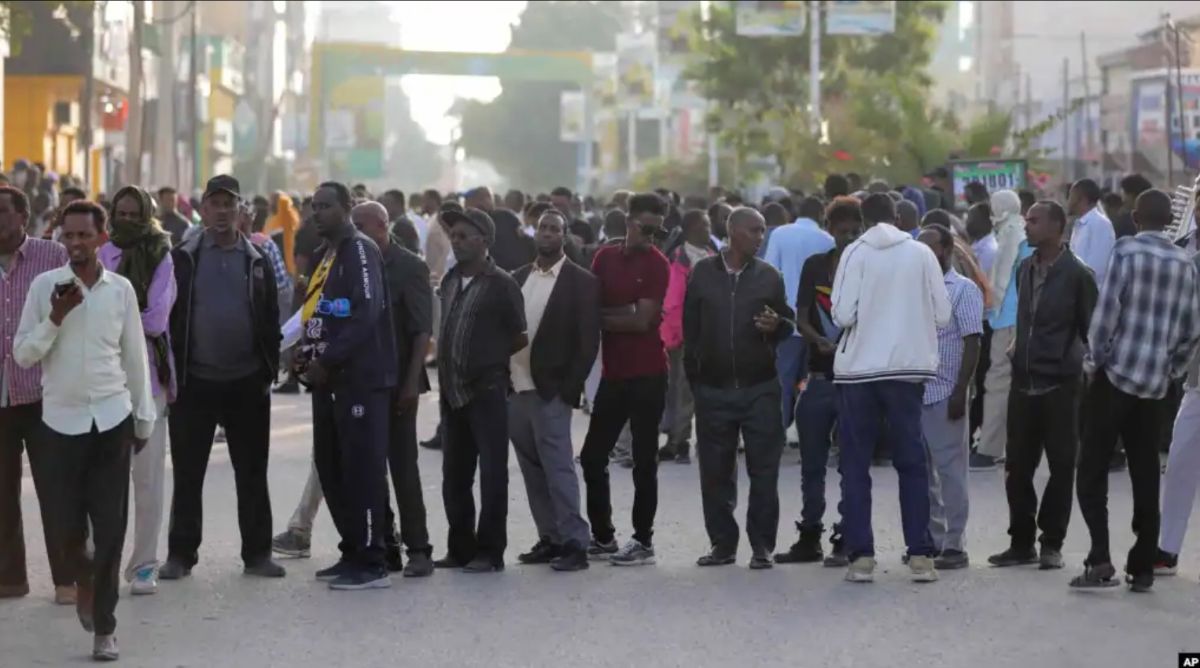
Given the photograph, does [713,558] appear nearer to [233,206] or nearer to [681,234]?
[233,206]

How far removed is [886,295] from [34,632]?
411cm

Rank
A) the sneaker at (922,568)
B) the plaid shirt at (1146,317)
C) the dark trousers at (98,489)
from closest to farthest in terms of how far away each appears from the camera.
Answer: the dark trousers at (98,489)
the plaid shirt at (1146,317)
the sneaker at (922,568)

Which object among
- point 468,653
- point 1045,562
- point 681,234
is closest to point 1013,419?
point 1045,562

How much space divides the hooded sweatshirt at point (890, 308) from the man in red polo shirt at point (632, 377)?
1.33 meters

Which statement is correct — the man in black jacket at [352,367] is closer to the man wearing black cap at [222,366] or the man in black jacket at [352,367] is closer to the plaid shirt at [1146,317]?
the man wearing black cap at [222,366]

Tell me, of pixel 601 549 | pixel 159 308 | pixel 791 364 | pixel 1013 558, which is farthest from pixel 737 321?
pixel 791 364

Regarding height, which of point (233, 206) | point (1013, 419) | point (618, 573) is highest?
point (233, 206)

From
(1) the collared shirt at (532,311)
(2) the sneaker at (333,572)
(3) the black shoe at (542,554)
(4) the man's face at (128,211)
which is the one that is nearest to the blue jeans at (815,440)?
(3) the black shoe at (542,554)

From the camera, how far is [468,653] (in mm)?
9320

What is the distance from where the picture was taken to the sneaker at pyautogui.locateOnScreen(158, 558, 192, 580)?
1121 cm

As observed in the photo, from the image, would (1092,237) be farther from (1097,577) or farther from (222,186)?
(222,186)

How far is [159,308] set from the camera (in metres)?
10.8

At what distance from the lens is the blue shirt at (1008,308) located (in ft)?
53.1

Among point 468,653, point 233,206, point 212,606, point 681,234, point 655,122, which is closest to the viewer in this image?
point 468,653
